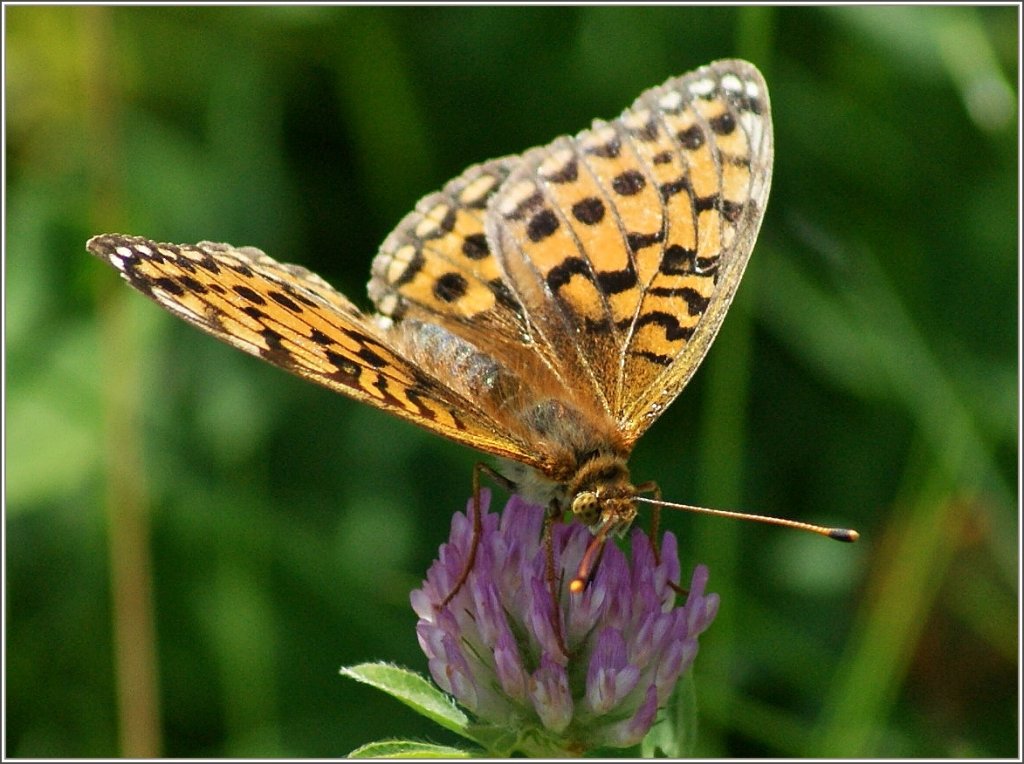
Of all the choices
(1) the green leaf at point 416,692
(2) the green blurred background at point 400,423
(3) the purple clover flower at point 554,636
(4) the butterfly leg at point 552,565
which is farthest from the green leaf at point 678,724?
(2) the green blurred background at point 400,423

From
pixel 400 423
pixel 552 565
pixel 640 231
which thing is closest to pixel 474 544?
pixel 552 565

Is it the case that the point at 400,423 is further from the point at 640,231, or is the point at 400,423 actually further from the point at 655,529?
the point at 655,529

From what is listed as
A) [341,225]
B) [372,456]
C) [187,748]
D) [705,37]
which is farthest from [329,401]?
[705,37]

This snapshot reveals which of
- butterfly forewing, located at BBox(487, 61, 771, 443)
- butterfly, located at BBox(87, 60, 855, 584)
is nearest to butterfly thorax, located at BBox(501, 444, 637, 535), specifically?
butterfly, located at BBox(87, 60, 855, 584)

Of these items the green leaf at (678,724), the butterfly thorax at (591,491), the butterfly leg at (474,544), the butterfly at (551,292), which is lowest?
the green leaf at (678,724)

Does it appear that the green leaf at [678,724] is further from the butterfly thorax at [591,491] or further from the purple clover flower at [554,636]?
the butterfly thorax at [591,491]

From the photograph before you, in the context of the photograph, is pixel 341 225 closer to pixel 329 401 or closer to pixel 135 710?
pixel 329 401

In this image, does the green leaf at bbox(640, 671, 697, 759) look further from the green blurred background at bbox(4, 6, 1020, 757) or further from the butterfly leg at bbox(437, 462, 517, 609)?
the green blurred background at bbox(4, 6, 1020, 757)
